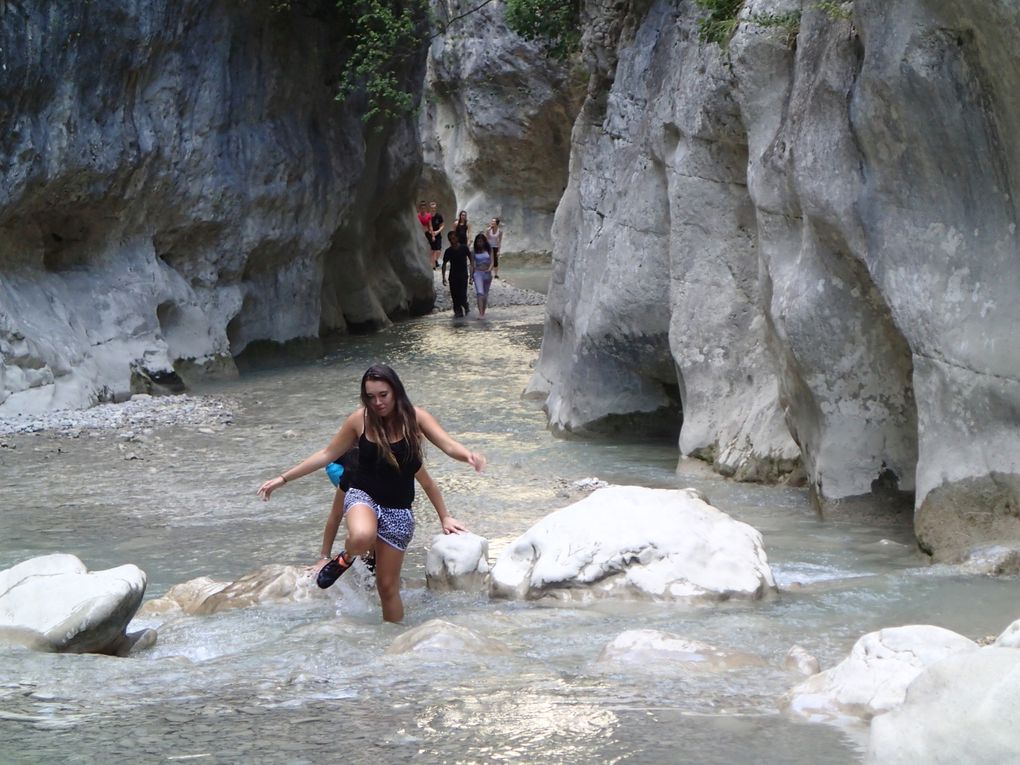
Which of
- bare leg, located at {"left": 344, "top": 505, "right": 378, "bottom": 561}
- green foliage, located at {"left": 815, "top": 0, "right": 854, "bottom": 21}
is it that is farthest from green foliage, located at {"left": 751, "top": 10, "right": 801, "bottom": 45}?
bare leg, located at {"left": 344, "top": 505, "right": 378, "bottom": 561}

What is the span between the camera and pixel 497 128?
38.9 meters

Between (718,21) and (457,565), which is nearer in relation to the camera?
(457,565)

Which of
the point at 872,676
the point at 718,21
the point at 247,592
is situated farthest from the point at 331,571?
the point at 718,21

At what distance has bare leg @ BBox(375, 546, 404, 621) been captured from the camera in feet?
21.6

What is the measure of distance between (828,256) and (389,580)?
3.68 meters

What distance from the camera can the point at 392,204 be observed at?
81.5 ft

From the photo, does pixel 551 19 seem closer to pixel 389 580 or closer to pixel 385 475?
pixel 385 475

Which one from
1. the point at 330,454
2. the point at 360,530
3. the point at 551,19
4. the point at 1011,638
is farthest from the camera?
the point at 551,19

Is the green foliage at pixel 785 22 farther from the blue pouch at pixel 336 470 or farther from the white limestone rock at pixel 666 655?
the white limestone rock at pixel 666 655

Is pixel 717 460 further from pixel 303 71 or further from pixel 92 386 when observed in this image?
pixel 303 71

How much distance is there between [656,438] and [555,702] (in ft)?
26.0

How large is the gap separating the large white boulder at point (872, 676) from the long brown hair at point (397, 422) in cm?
245

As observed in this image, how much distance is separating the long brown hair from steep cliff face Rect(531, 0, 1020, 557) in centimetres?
292

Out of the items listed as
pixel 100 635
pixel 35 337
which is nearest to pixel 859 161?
pixel 100 635
